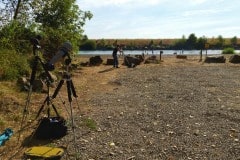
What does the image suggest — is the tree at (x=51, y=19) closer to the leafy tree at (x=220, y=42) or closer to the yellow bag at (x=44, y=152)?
the yellow bag at (x=44, y=152)

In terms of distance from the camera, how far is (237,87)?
20.5m

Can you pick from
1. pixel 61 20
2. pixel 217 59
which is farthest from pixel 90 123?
pixel 217 59

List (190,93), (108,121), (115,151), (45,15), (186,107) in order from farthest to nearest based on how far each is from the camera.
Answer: (45,15) → (190,93) → (186,107) → (108,121) → (115,151)

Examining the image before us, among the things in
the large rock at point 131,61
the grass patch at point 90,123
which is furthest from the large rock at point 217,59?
the grass patch at point 90,123

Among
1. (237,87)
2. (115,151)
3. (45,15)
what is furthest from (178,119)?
(45,15)

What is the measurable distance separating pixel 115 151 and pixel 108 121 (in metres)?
2.97

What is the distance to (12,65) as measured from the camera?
20.0m

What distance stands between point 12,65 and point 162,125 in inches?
420

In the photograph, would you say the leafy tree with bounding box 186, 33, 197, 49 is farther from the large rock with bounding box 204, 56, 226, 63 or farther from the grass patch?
the grass patch

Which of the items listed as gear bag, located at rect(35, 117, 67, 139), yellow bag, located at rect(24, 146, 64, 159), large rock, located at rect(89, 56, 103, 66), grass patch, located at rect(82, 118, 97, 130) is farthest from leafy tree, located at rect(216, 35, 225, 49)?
yellow bag, located at rect(24, 146, 64, 159)

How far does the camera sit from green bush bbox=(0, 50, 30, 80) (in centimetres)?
1861

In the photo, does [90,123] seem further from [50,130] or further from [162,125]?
[162,125]

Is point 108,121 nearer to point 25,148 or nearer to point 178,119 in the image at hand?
point 178,119

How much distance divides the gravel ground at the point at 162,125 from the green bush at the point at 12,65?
419 cm
